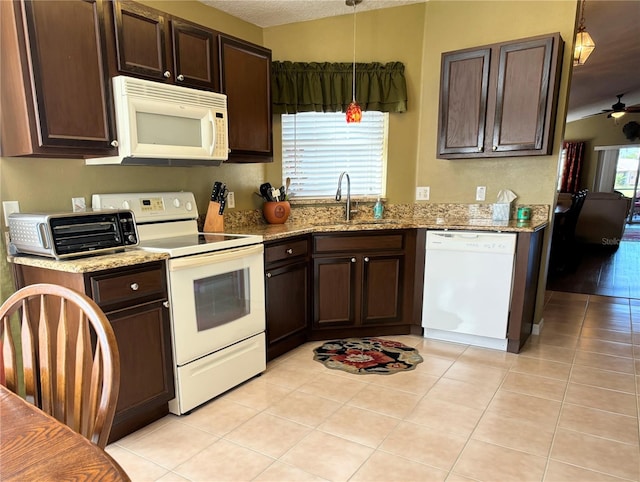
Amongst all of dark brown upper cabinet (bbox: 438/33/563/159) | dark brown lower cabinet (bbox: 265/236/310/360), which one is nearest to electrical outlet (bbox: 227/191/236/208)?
dark brown lower cabinet (bbox: 265/236/310/360)

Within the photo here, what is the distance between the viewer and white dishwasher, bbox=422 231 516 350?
9.11ft

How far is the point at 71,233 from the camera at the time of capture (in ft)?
5.71

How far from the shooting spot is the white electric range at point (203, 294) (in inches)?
79.9

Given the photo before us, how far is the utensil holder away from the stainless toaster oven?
1.34 metres

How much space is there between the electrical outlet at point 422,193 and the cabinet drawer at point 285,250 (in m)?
1.22

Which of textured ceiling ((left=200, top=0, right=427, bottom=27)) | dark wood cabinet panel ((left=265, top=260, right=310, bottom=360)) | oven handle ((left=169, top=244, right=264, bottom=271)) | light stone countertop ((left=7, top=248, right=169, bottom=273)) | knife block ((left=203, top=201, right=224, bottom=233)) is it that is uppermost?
textured ceiling ((left=200, top=0, right=427, bottom=27))

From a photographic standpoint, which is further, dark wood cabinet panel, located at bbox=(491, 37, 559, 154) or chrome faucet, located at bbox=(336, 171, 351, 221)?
chrome faucet, located at bbox=(336, 171, 351, 221)

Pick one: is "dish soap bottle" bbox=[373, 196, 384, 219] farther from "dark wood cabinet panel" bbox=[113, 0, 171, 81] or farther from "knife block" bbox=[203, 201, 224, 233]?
"dark wood cabinet panel" bbox=[113, 0, 171, 81]

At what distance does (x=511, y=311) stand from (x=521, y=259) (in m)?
0.37

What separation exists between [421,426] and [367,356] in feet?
2.75

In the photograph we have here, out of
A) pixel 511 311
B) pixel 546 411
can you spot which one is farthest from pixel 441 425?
pixel 511 311

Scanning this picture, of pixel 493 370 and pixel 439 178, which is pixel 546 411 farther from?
pixel 439 178

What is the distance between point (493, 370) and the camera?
260 centimetres

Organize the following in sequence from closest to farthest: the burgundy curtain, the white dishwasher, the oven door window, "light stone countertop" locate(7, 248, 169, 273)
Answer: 1. "light stone countertop" locate(7, 248, 169, 273)
2. the oven door window
3. the white dishwasher
4. the burgundy curtain
